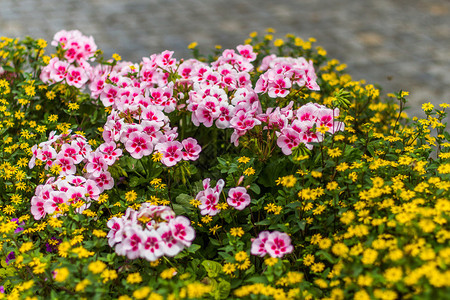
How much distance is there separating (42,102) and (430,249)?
255 cm

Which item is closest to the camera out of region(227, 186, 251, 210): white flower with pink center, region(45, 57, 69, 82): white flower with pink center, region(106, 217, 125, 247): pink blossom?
region(106, 217, 125, 247): pink blossom

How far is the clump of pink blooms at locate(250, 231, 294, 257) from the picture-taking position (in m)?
1.98

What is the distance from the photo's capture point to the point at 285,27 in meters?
7.06

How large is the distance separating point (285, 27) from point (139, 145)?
5165 millimetres

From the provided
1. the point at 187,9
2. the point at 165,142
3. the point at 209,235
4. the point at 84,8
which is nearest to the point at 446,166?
the point at 209,235

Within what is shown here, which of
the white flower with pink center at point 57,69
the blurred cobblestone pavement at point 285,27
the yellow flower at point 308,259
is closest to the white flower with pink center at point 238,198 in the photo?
the yellow flower at point 308,259

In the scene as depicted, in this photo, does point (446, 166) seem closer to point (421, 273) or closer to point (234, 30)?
point (421, 273)

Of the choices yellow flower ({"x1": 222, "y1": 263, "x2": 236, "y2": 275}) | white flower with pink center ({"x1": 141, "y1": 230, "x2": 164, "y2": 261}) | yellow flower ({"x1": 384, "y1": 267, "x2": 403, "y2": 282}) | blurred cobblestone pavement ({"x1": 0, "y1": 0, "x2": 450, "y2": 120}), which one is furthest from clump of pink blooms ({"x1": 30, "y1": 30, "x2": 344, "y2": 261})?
blurred cobblestone pavement ({"x1": 0, "y1": 0, "x2": 450, "y2": 120})

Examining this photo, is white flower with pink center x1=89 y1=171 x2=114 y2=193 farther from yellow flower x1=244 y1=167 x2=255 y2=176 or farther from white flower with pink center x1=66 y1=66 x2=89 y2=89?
white flower with pink center x1=66 y1=66 x2=89 y2=89

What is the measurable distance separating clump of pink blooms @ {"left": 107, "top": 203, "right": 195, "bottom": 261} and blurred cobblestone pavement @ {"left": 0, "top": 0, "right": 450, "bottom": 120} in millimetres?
4316

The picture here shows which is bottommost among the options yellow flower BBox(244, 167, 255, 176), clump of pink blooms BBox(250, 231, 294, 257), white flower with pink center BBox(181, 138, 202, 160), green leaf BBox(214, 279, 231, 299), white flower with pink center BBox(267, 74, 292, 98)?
green leaf BBox(214, 279, 231, 299)

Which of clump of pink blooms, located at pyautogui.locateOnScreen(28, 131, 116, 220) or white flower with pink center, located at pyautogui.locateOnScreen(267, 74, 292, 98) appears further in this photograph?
white flower with pink center, located at pyautogui.locateOnScreen(267, 74, 292, 98)

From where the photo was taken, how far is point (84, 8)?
299 inches

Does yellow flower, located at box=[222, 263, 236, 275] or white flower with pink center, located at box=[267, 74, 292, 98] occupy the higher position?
white flower with pink center, located at box=[267, 74, 292, 98]
